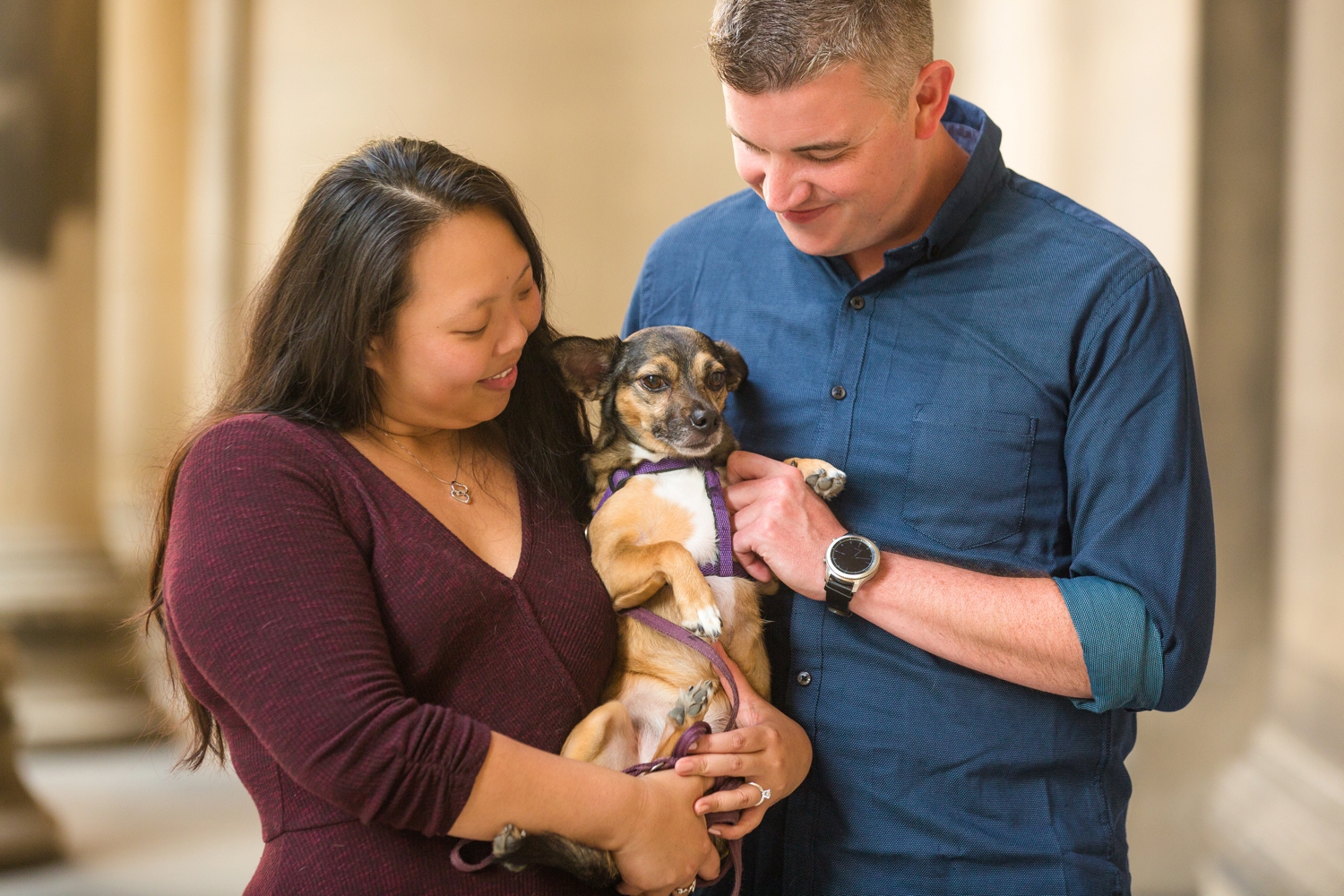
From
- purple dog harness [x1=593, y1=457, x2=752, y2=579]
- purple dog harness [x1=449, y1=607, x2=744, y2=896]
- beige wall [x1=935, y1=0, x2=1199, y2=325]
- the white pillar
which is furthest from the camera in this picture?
the white pillar

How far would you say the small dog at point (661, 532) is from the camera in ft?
5.52

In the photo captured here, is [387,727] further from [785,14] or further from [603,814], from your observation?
[785,14]

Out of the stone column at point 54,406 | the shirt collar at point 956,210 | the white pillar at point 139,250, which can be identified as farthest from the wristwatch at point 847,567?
the white pillar at point 139,250

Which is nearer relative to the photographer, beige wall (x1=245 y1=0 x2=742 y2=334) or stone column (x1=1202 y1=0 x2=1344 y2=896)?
stone column (x1=1202 y1=0 x2=1344 y2=896)

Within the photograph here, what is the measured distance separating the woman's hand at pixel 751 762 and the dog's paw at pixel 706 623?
5.4 inches

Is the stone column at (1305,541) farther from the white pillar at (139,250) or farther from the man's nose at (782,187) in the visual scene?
the white pillar at (139,250)

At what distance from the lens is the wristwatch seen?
154 cm

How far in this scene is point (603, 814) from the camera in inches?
48.7

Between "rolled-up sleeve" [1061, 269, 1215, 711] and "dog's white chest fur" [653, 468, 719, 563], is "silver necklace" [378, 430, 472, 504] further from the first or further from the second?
"rolled-up sleeve" [1061, 269, 1215, 711]

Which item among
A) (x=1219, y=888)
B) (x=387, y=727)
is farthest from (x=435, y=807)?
(x=1219, y=888)

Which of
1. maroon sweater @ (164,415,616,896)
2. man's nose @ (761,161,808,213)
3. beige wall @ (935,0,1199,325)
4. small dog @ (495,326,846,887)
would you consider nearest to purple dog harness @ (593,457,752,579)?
small dog @ (495,326,846,887)

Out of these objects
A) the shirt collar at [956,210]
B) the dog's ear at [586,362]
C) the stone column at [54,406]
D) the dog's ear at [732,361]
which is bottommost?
the stone column at [54,406]

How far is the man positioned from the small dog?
0.32 feet

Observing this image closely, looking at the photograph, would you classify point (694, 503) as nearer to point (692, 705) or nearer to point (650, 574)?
point (650, 574)
